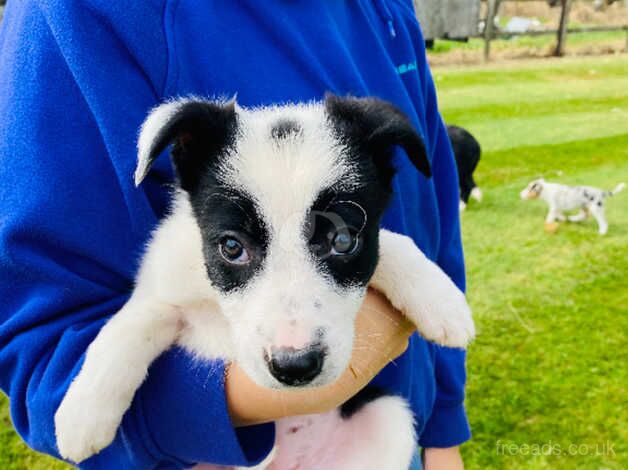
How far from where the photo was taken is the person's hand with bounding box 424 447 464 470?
2.05 meters

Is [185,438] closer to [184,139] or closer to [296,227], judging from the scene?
[296,227]

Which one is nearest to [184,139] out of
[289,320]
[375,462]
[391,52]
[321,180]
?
[321,180]

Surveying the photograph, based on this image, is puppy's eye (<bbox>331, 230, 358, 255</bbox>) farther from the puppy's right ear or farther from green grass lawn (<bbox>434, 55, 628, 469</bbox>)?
green grass lawn (<bbox>434, 55, 628, 469</bbox>)

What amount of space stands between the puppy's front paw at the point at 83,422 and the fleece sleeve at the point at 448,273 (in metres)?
1.10

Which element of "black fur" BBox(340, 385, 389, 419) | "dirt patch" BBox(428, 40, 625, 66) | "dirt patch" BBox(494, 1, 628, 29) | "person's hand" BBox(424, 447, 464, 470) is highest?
"black fur" BBox(340, 385, 389, 419)

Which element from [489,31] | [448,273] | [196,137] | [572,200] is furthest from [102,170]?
[489,31]

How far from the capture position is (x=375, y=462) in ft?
5.68

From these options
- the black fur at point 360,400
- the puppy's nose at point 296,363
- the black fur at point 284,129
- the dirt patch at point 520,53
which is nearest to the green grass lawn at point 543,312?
the black fur at point 360,400

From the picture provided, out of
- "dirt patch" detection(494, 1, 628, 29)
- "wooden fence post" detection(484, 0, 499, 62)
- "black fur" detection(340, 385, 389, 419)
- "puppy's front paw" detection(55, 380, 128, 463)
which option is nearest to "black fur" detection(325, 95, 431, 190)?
"black fur" detection(340, 385, 389, 419)

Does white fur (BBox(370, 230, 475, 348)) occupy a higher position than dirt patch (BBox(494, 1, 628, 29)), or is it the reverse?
white fur (BBox(370, 230, 475, 348))

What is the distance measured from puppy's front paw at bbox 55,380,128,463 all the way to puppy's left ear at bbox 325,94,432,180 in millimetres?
820

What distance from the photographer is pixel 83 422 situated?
132 centimetres

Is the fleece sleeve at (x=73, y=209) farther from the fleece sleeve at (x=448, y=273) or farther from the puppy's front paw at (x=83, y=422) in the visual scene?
Answer: the fleece sleeve at (x=448, y=273)

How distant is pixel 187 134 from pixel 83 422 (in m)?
0.69
